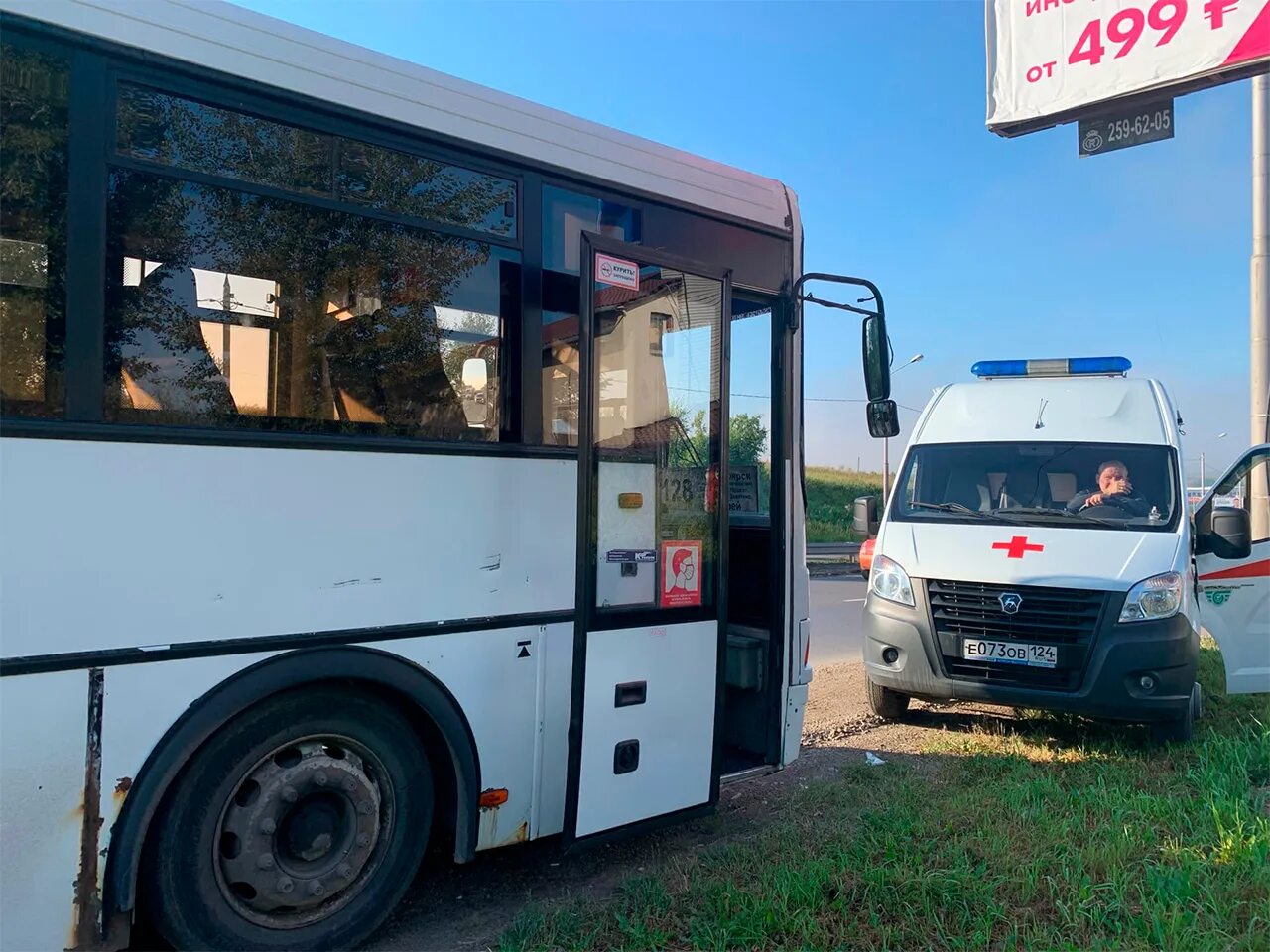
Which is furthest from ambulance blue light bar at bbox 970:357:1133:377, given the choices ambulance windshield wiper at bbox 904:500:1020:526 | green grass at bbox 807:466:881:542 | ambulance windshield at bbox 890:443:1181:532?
green grass at bbox 807:466:881:542

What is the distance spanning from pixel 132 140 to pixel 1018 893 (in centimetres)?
444

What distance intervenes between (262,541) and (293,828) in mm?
1071

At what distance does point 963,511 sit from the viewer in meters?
6.63

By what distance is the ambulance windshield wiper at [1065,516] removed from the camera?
6121 mm

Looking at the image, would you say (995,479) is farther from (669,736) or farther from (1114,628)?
(669,736)

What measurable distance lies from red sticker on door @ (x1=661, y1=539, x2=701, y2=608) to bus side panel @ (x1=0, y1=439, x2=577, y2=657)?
19.0 inches

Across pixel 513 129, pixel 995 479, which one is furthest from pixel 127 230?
pixel 995 479

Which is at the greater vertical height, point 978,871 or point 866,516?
point 866,516

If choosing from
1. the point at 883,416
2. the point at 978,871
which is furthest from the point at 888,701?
the point at 978,871

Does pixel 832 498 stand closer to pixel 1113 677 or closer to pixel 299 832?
pixel 1113 677

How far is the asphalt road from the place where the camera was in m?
10.6

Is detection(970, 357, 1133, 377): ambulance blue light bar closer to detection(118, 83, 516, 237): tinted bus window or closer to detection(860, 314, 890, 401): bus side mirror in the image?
detection(860, 314, 890, 401): bus side mirror

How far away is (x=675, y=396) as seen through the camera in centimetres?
419

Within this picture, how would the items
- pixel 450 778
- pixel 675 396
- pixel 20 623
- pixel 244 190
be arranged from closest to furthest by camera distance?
pixel 20 623 < pixel 244 190 < pixel 450 778 < pixel 675 396
